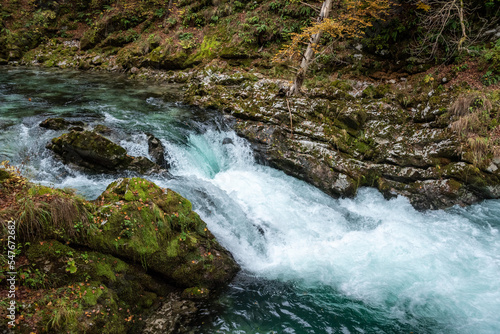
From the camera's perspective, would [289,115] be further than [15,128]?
Yes

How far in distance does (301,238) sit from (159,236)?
11.5ft

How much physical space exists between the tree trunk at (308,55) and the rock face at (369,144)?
542 millimetres

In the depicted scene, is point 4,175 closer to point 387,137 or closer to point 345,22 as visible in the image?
point 387,137

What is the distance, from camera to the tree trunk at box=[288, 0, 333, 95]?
31.9ft

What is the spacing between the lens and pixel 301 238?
6.87 m

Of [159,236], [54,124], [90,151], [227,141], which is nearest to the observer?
[159,236]

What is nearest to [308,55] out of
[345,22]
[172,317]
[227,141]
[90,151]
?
[345,22]

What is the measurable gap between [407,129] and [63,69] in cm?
2001

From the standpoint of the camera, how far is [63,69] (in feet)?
58.5

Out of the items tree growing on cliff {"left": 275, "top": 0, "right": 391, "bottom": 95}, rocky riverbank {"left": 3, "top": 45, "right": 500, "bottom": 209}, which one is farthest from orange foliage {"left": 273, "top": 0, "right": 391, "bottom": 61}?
rocky riverbank {"left": 3, "top": 45, "right": 500, "bottom": 209}

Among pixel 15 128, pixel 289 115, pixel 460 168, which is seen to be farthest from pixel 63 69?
pixel 460 168

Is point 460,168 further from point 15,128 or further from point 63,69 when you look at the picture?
point 63,69

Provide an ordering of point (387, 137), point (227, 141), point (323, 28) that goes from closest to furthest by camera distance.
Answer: point (387, 137)
point (323, 28)
point (227, 141)

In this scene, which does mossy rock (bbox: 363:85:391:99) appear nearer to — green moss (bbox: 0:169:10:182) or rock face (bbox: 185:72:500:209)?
rock face (bbox: 185:72:500:209)
